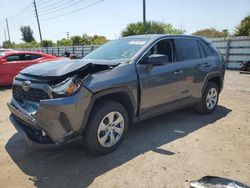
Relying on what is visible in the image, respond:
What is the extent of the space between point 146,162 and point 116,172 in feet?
1.63

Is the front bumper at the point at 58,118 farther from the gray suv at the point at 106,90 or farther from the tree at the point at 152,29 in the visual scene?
the tree at the point at 152,29

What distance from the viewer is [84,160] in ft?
13.4

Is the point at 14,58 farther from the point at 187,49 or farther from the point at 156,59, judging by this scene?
the point at 156,59

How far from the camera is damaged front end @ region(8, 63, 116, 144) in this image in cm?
353

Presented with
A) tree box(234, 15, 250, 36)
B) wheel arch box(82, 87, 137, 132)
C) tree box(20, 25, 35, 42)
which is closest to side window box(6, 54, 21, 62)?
wheel arch box(82, 87, 137, 132)

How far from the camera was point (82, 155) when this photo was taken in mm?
4246

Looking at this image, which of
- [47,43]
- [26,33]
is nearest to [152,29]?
[47,43]

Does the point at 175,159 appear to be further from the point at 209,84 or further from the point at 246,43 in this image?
the point at 246,43

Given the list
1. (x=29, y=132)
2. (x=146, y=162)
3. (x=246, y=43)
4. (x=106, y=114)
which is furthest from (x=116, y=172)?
(x=246, y=43)

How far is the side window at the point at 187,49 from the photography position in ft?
17.8

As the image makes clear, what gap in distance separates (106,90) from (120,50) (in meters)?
1.28

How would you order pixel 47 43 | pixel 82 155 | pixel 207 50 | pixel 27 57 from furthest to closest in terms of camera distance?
pixel 47 43 < pixel 27 57 < pixel 207 50 < pixel 82 155

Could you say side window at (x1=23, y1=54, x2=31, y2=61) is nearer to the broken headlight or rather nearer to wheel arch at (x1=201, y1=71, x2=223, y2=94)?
wheel arch at (x1=201, y1=71, x2=223, y2=94)

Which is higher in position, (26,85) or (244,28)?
(244,28)
